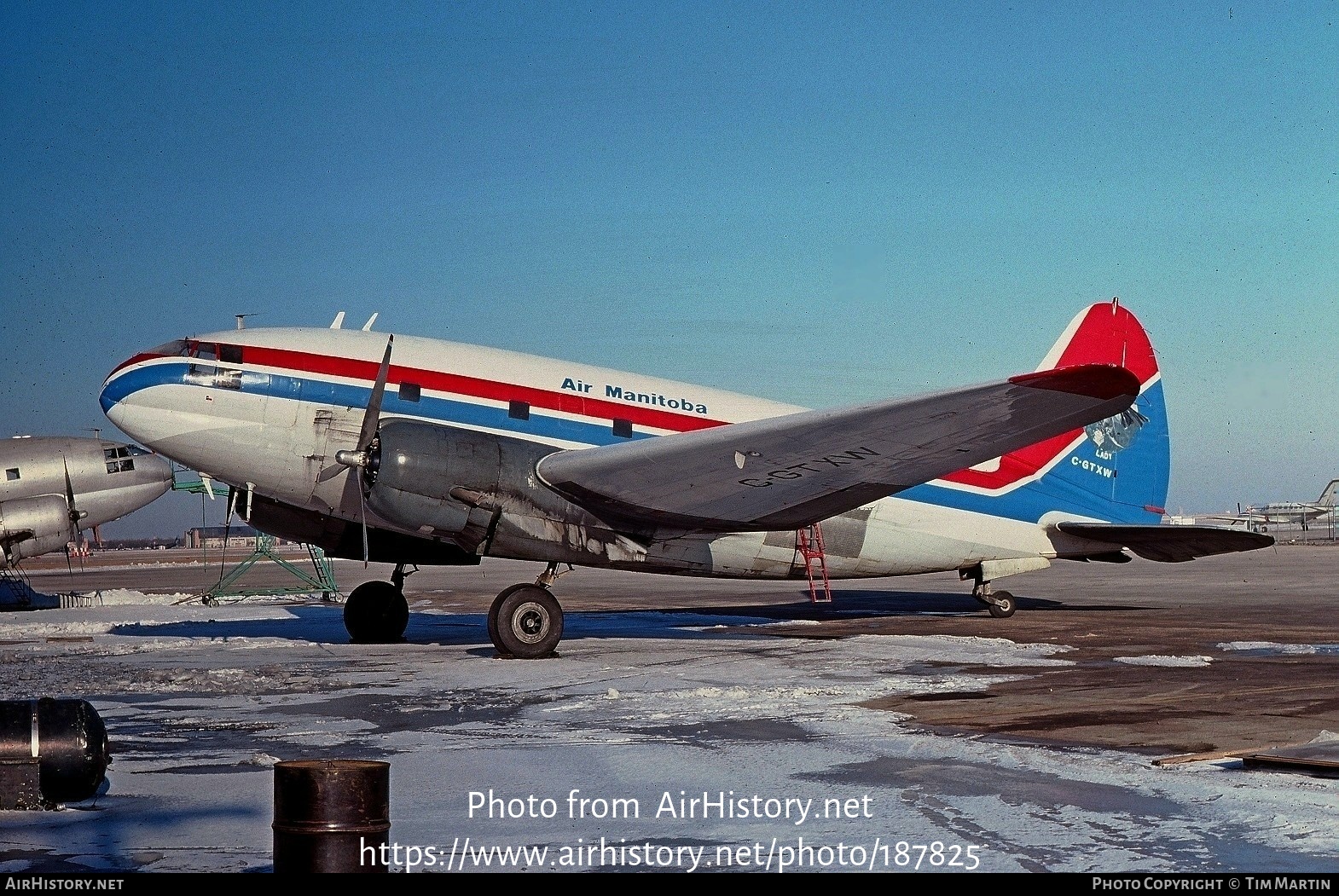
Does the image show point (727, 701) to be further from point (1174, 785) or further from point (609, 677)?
point (1174, 785)

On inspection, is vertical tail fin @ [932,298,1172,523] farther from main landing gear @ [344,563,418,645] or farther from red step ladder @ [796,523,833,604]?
main landing gear @ [344,563,418,645]

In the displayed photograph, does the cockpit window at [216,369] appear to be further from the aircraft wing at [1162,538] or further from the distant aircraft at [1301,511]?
the distant aircraft at [1301,511]

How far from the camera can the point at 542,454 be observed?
14.0 meters

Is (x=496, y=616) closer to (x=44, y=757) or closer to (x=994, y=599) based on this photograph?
(x=44, y=757)

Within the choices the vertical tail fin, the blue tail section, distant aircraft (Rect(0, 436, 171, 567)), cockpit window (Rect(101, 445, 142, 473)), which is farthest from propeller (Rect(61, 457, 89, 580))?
A: the vertical tail fin

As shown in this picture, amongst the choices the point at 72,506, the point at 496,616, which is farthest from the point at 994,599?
the point at 72,506

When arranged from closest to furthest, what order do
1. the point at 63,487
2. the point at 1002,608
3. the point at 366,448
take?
the point at 366,448 → the point at 1002,608 → the point at 63,487

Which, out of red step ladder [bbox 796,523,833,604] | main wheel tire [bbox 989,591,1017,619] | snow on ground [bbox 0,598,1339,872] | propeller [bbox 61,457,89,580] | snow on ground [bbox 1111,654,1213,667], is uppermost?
propeller [bbox 61,457,89,580]

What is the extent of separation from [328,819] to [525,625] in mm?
9583

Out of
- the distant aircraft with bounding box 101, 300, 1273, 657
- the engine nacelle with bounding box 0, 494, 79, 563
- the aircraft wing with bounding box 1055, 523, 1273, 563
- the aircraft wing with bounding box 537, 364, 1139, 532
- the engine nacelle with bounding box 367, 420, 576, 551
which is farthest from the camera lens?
the engine nacelle with bounding box 0, 494, 79, 563

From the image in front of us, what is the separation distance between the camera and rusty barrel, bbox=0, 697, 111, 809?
233 inches

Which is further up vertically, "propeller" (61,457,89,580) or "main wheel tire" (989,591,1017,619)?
"propeller" (61,457,89,580)

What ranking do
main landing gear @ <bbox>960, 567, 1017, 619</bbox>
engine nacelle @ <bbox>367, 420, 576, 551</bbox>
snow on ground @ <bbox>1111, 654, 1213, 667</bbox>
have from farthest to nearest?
main landing gear @ <bbox>960, 567, 1017, 619</bbox>
engine nacelle @ <bbox>367, 420, 576, 551</bbox>
snow on ground @ <bbox>1111, 654, 1213, 667</bbox>

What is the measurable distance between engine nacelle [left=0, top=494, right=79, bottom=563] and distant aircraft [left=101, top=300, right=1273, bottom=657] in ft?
39.1
